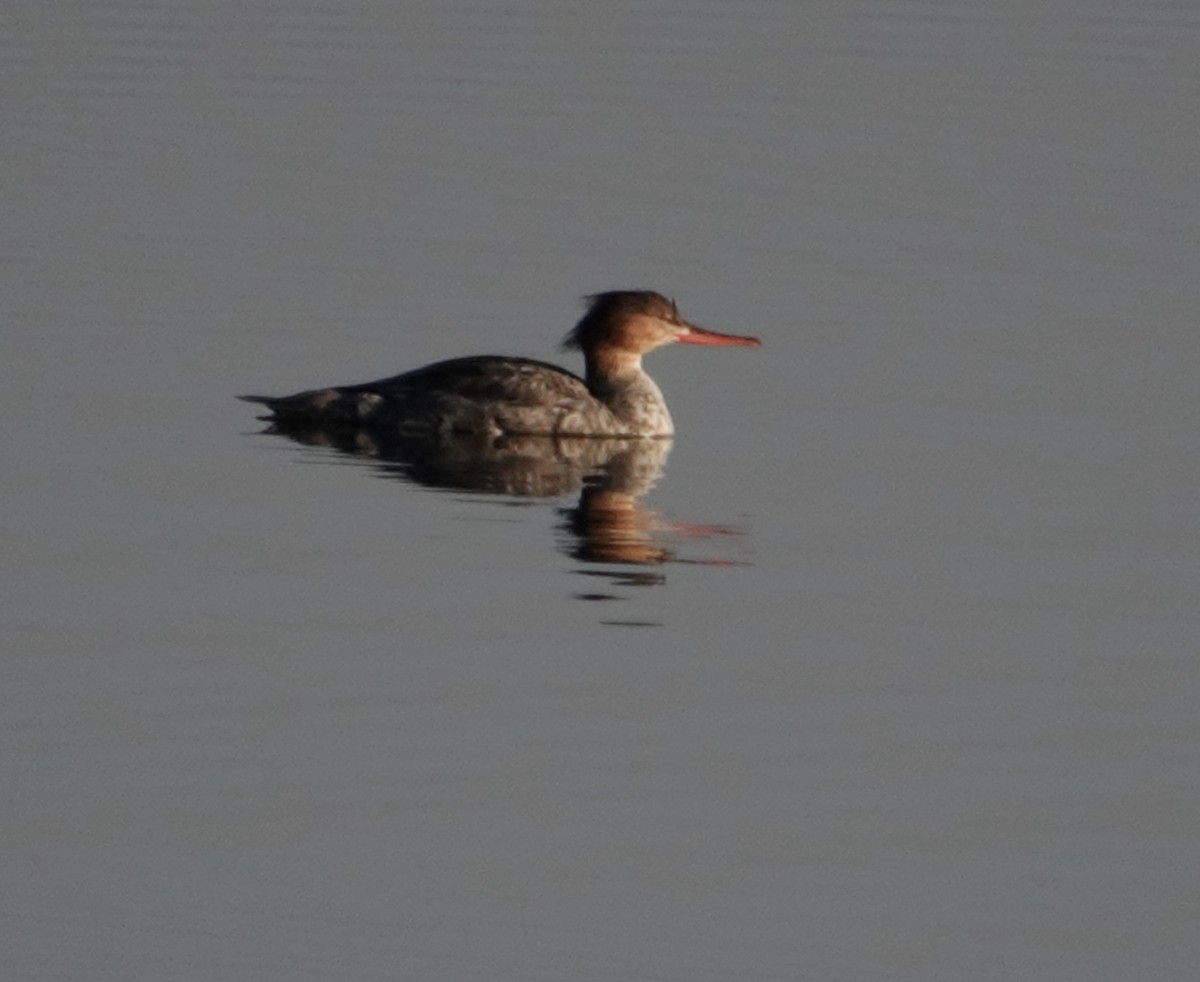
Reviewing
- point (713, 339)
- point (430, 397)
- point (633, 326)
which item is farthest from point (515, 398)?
point (713, 339)

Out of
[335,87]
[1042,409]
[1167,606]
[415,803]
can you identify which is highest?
[335,87]

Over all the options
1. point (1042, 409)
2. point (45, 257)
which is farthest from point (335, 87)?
point (1042, 409)

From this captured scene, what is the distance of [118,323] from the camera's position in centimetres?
1903

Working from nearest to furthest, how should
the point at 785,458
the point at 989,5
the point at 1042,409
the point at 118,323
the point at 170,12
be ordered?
the point at 785,458, the point at 1042,409, the point at 118,323, the point at 170,12, the point at 989,5

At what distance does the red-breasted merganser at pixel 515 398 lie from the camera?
1739 centimetres

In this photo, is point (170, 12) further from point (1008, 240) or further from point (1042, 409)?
point (1042, 409)

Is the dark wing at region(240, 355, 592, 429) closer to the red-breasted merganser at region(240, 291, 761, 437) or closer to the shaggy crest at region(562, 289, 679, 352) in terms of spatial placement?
the red-breasted merganser at region(240, 291, 761, 437)

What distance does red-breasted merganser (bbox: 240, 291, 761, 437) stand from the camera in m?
17.4

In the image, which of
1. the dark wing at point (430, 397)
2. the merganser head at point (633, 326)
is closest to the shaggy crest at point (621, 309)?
the merganser head at point (633, 326)

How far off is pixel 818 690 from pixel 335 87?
15444mm

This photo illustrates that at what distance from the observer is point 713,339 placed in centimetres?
1830

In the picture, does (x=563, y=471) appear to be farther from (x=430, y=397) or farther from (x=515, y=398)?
(x=430, y=397)

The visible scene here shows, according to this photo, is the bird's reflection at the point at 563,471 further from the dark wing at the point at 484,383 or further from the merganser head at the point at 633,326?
the merganser head at the point at 633,326

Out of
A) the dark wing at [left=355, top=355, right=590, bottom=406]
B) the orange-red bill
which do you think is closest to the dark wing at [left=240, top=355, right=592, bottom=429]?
the dark wing at [left=355, top=355, right=590, bottom=406]
